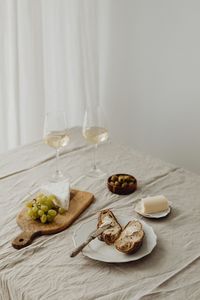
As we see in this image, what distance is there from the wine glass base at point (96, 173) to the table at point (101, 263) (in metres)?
0.03

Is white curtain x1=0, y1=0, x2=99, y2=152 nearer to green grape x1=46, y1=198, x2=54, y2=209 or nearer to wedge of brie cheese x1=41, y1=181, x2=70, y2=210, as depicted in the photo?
wedge of brie cheese x1=41, y1=181, x2=70, y2=210

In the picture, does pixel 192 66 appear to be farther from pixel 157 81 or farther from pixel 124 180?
pixel 124 180

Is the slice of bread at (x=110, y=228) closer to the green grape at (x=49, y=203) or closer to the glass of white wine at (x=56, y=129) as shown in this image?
the green grape at (x=49, y=203)

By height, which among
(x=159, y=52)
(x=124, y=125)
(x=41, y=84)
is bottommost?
(x=124, y=125)

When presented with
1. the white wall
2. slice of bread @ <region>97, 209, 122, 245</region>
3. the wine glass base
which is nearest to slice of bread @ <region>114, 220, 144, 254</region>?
slice of bread @ <region>97, 209, 122, 245</region>

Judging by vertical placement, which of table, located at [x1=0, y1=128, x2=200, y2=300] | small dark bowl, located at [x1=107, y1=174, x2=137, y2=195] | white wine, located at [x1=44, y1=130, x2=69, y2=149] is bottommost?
table, located at [x1=0, y1=128, x2=200, y2=300]

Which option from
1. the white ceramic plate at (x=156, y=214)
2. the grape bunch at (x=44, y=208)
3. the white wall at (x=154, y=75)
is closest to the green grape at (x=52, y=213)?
the grape bunch at (x=44, y=208)

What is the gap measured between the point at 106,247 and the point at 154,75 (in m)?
1.51

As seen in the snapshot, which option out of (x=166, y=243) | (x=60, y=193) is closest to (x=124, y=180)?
(x=60, y=193)

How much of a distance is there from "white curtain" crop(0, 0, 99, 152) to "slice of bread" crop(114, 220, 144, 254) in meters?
1.47

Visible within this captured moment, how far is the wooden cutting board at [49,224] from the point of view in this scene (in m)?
1.28

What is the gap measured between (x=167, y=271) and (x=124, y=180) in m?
0.43

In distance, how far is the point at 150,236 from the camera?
1.28 metres

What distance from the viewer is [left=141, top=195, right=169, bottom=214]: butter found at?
139cm
